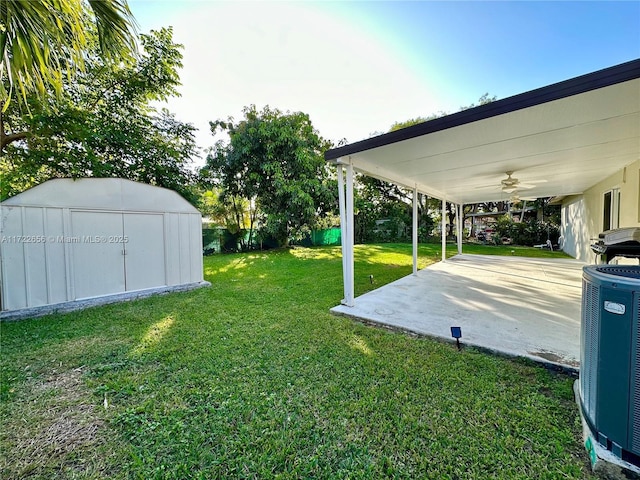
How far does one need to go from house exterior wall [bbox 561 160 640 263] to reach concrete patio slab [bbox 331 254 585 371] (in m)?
1.69

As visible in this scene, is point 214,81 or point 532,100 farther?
point 214,81

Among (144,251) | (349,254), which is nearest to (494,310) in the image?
(349,254)

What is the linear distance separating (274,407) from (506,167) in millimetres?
5903

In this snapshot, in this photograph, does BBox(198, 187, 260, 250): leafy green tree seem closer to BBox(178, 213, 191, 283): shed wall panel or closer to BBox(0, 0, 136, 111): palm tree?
BBox(178, 213, 191, 283): shed wall panel

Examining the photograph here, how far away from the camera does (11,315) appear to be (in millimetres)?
3953

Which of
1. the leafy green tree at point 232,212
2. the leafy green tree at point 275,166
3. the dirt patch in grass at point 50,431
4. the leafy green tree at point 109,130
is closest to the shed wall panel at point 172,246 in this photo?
the leafy green tree at point 109,130

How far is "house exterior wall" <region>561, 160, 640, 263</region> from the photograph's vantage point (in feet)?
16.0

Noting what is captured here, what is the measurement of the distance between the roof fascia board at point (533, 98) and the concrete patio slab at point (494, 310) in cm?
246

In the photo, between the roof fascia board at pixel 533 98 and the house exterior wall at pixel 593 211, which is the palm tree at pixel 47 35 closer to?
the roof fascia board at pixel 533 98

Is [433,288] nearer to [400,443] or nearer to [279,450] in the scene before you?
[400,443]

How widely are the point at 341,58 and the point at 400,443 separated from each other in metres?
6.59

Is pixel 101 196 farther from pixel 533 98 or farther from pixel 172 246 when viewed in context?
pixel 533 98

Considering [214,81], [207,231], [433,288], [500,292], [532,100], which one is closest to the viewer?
[532,100]

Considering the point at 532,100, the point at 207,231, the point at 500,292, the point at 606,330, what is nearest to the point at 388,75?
the point at 532,100
